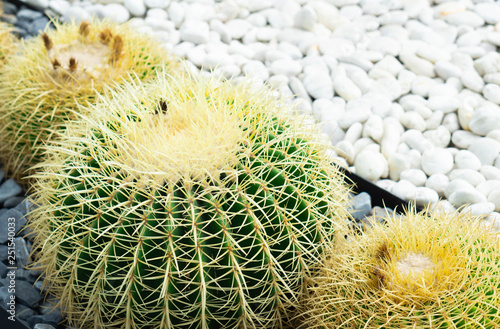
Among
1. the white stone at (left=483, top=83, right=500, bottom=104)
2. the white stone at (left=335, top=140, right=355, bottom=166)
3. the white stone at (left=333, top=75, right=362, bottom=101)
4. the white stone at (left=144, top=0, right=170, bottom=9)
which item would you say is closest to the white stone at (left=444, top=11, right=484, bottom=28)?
the white stone at (left=483, top=83, right=500, bottom=104)

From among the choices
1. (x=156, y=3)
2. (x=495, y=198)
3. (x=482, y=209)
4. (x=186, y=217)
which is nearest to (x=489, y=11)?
(x=495, y=198)

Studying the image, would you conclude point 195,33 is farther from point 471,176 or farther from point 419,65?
point 471,176

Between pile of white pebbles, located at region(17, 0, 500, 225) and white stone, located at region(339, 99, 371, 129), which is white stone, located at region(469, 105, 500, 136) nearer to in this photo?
pile of white pebbles, located at region(17, 0, 500, 225)

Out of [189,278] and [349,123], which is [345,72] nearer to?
[349,123]

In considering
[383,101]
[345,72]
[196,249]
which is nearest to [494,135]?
[383,101]

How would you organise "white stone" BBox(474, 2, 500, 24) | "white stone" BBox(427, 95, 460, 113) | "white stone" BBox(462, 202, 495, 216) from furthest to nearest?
"white stone" BBox(474, 2, 500, 24) < "white stone" BBox(427, 95, 460, 113) < "white stone" BBox(462, 202, 495, 216)

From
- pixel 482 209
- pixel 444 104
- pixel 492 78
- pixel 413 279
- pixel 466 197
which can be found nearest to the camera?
pixel 413 279

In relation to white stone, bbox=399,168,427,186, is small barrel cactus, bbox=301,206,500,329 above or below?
above
